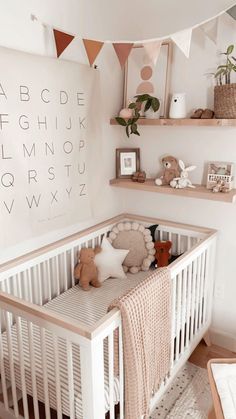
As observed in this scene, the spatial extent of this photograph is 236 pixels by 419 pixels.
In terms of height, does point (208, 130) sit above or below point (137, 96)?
below

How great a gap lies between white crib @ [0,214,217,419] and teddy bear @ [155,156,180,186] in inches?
12.2

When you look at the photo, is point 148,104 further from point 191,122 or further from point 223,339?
point 223,339

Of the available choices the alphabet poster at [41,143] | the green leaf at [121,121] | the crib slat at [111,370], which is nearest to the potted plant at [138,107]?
the green leaf at [121,121]

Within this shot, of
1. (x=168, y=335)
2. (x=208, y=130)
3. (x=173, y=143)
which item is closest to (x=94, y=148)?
(x=173, y=143)

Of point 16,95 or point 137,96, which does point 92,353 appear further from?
point 137,96

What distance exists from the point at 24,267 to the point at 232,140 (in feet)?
4.58

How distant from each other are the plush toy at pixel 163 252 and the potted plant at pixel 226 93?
85cm

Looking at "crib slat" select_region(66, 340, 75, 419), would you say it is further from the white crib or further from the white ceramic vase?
the white ceramic vase

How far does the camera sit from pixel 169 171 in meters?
2.30

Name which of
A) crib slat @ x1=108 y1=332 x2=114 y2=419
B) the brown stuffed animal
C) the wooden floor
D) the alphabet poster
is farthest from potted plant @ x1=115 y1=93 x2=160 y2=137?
the wooden floor

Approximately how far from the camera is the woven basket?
6.25ft

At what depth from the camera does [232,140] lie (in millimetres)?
2141

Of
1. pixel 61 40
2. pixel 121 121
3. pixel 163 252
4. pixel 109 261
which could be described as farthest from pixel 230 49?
pixel 109 261

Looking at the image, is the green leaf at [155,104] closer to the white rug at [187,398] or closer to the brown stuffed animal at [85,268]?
the brown stuffed animal at [85,268]
